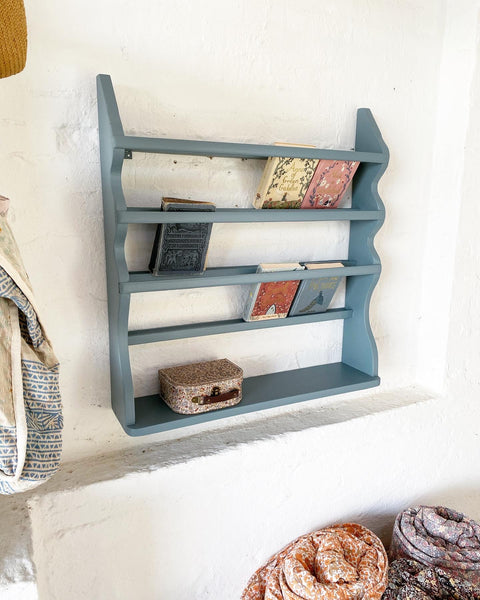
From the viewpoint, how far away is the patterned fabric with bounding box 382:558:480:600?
136 cm

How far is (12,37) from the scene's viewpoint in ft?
2.61

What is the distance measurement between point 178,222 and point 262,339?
510 millimetres

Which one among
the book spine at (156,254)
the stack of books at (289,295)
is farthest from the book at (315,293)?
the book spine at (156,254)

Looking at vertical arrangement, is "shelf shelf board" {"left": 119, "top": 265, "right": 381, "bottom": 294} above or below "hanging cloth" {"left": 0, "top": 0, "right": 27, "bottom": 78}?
below

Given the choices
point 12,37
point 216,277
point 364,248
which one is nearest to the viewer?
point 12,37

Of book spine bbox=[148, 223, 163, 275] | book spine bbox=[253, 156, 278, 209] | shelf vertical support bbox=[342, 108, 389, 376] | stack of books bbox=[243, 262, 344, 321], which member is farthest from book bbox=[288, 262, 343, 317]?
book spine bbox=[148, 223, 163, 275]

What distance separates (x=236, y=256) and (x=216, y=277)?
0.19 metres

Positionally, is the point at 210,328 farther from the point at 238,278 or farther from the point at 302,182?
the point at 302,182

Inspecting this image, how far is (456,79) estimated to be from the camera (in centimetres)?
156

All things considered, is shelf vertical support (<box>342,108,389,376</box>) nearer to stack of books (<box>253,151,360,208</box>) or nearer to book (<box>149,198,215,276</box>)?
stack of books (<box>253,151,360,208</box>)

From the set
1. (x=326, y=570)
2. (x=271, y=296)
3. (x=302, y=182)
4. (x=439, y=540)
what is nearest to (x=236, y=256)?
(x=271, y=296)

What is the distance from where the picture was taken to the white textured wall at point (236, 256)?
113 cm

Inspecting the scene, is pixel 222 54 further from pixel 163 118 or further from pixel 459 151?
pixel 459 151

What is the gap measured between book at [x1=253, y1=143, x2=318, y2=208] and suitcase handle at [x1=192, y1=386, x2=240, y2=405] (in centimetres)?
49
